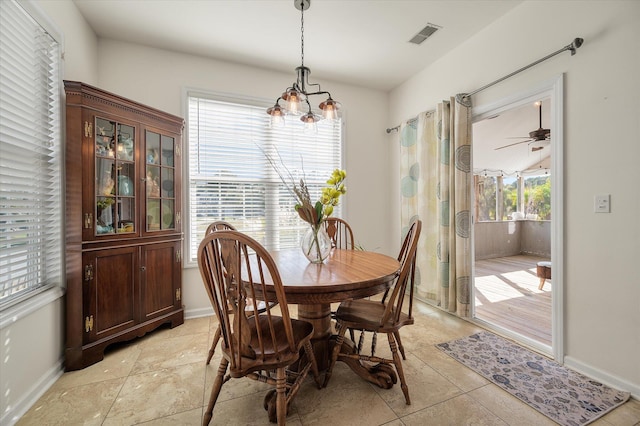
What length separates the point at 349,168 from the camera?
12.3ft

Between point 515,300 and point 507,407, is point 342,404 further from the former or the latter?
point 515,300

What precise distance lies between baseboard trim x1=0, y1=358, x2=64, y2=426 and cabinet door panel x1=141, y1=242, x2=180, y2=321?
0.60 meters

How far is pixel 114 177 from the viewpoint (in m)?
2.21

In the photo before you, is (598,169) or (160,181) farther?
(160,181)

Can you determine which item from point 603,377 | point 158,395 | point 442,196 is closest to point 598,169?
point 442,196

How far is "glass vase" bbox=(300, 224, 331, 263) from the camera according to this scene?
1812mm

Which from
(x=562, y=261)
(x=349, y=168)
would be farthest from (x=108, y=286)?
(x=562, y=261)

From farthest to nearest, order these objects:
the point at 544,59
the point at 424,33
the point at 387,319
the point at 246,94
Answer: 1. the point at 246,94
2. the point at 424,33
3. the point at 544,59
4. the point at 387,319

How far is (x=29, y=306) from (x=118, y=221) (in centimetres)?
79

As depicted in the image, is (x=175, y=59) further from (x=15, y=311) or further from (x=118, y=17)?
(x=15, y=311)

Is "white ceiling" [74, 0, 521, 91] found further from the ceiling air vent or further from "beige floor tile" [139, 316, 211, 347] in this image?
"beige floor tile" [139, 316, 211, 347]

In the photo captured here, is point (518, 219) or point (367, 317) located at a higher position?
point (518, 219)

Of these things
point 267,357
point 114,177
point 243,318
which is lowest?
point 267,357

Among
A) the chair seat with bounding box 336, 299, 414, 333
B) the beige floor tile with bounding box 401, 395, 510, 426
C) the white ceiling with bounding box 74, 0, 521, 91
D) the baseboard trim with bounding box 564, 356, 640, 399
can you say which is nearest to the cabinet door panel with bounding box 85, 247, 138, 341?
the chair seat with bounding box 336, 299, 414, 333
